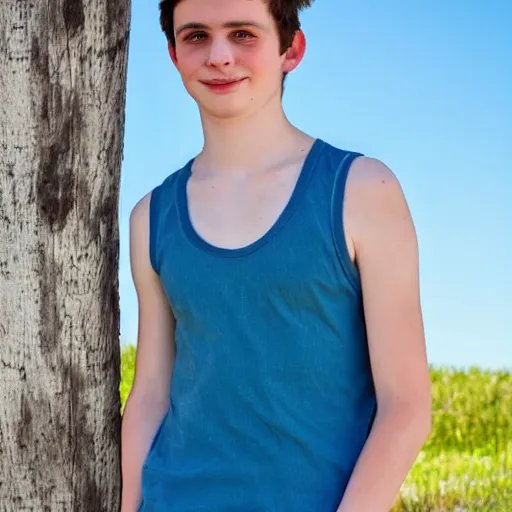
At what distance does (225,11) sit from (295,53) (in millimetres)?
272

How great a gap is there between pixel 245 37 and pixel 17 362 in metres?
1.21

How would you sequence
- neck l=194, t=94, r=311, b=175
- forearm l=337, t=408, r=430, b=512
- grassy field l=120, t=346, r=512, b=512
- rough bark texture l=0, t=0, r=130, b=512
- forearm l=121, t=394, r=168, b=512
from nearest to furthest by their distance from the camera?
forearm l=337, t=408, r=430, b=512 → neck l=194, t=94, r=311, b=175 → forearm l=121, t=394, r=168, b=512 → rough bark texture l=0, t=0, r=130, b=512 → grassy field l=120, t=346, r=512, b=512

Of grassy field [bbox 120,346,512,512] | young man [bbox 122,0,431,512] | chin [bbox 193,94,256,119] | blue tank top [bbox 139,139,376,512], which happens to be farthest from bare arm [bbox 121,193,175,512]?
grassy field [bbox 120,346,512,512]

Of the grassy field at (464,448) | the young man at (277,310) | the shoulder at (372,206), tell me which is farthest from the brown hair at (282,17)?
the grassy field at (464,448)

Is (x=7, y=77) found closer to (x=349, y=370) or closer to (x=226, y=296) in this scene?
(x=226, y=296)

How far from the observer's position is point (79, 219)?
10.3 feet

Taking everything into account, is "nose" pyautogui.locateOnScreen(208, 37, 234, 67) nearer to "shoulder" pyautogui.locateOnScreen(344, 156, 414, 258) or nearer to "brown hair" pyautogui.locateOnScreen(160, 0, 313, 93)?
"brown hair" pyautogui.locateOnScreen(160, 0, 313, 93)

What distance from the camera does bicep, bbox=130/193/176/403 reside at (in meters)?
2.96

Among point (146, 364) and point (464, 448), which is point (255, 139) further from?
point (464, 448)

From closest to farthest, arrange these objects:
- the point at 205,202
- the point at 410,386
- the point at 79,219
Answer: the point at 410,386 < the point at 205,202 < the point at 79,219

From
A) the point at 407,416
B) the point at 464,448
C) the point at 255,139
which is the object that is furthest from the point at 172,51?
the point at 464,448

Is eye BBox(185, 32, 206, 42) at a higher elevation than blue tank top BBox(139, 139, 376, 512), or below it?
higher

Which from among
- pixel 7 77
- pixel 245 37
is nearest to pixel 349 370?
pixel 245 37

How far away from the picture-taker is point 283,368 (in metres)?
2.61
